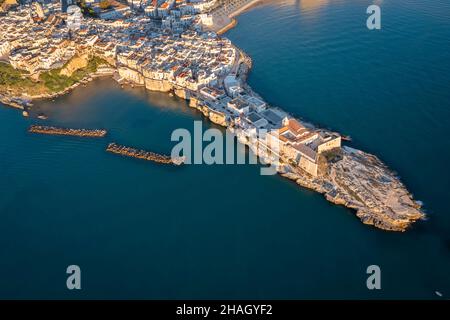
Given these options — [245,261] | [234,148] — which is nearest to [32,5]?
[234,148]

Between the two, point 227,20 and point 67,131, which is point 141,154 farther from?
point 227,20

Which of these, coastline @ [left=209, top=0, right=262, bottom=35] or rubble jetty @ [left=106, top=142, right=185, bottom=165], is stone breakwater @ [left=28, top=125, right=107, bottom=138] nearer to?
rubble jetty @ [left=106, top=142, right=185, bottom=165]

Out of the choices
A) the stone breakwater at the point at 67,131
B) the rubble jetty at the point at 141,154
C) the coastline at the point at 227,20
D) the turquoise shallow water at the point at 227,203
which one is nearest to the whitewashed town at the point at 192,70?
the coastline at the point at 227,20

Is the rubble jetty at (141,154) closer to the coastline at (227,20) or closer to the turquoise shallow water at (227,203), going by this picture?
the turquoise shallow water at (227,203)

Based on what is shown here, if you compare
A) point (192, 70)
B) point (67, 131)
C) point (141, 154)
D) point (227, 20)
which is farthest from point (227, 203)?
point (227, 20)

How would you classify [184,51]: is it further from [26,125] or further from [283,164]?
[283,164]

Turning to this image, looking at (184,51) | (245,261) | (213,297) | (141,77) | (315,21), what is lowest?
(213,297)
